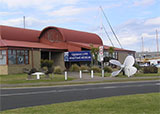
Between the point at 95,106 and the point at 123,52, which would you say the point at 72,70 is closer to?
the point at 123,52

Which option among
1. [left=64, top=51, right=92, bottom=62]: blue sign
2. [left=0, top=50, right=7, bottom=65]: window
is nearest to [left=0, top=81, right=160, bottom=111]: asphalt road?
[left=0, top=50, right=7, bottom=65]: window

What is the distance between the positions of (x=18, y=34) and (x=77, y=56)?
35.5 feet

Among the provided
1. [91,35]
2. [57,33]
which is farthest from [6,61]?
[91,35]

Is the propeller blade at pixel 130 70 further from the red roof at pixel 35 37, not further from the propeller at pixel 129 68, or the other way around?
the red roof at pixel 35 37

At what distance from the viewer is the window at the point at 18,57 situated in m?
34.4

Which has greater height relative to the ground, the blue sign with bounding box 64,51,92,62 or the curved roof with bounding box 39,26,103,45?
the curved roof with bounding box 39,26,103,45

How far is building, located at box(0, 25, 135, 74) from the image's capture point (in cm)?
3438

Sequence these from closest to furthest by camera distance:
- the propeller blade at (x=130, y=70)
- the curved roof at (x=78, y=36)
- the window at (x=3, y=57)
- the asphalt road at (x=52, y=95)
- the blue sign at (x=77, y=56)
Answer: the asphalt road at (x=52, y=95)
the propeller blade at (x=130, y=70)
the window at (x=3, y=57)
the blue sign at (x=77, y=56)
the curved roof at (x=78, y=36)

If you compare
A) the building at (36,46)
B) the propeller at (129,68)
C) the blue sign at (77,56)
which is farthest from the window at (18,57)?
the propeller at (129,68)

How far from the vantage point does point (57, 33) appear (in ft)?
152

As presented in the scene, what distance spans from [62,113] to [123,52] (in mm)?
46517

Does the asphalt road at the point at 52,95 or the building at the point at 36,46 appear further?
the building at the point at 36,46

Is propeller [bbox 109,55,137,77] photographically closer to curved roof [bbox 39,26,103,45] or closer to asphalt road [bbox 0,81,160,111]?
asphalt road [bbox 0,81,160,111]

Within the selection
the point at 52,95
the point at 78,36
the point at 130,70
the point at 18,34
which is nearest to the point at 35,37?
the point at 18,34
